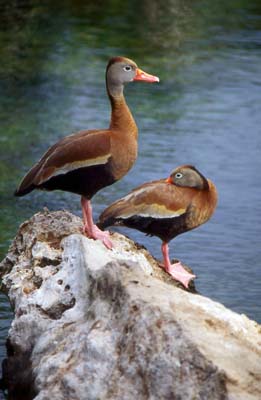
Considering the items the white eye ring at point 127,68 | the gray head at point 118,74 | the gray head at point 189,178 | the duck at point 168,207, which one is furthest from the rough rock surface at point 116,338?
the white eye ring at point 127,68

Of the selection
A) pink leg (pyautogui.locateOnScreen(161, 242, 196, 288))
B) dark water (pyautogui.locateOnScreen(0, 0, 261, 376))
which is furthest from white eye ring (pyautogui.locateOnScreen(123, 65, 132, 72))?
dark water (pyautogui.locateOnScreen(0, 0, 261, 376))

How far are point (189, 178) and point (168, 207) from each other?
21 cm

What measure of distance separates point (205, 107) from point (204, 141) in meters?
1.23

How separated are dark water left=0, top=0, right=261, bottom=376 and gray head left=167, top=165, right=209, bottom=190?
855 mm

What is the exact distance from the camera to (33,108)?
13.6 meters

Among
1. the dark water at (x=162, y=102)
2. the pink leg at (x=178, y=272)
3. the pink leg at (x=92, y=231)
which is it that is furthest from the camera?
the dark water at (x=162, y=102)

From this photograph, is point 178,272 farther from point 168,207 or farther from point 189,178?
point 189,178

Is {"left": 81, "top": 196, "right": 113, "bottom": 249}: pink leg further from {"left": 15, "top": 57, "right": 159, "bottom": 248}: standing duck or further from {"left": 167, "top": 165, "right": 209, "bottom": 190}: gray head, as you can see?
{"left": 167, "top": 165, "right": 209, "bottom": 190}: gray head

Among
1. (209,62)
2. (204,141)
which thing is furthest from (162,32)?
(204,141)

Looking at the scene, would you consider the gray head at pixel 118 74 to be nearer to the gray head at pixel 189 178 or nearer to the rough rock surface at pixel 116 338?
the gray head at pixel 189 178

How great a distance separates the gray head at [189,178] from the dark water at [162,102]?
0.85 m

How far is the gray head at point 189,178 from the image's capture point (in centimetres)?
769

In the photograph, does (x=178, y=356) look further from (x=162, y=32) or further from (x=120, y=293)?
(x=162, y=32)

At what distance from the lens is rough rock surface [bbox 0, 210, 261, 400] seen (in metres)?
5.06
